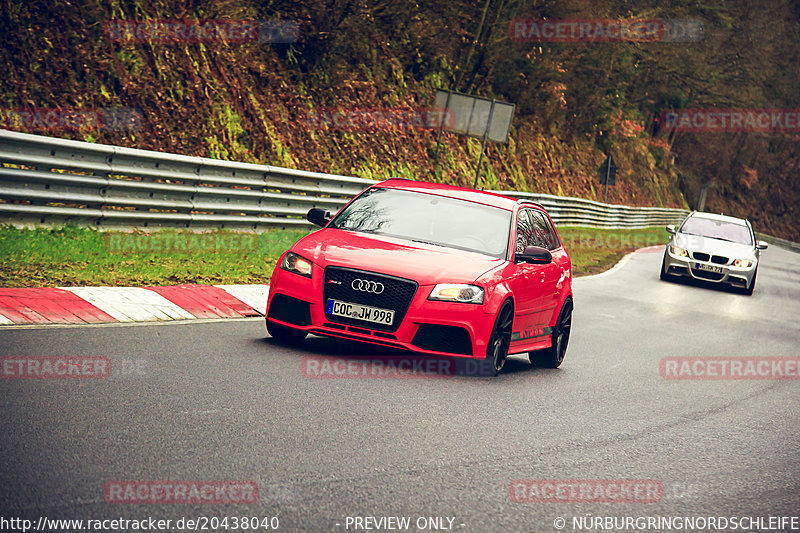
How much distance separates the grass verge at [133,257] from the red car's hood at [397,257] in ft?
10.4

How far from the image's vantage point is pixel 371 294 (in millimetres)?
8344

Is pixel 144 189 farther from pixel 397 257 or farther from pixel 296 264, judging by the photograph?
pixel 397 257

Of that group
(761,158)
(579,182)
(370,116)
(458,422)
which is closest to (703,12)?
(579,182)

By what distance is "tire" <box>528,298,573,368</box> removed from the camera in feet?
33.6

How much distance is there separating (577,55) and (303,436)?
37938 mm

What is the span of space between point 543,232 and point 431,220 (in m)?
1.65

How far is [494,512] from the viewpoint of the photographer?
4832 mm

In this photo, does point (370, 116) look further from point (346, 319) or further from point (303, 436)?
point (303, 436)

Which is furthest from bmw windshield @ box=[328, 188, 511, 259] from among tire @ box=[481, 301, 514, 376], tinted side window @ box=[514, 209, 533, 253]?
tire @ box=[481, 301, 514, 376]

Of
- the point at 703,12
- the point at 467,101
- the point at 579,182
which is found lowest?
the point at 579,182

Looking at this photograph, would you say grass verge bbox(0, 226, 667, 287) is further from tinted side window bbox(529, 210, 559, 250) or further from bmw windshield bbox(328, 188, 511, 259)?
tinted side window bbox(529, 210, 559, 250)

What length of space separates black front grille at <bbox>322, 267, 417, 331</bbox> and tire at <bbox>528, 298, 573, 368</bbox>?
2.43 m

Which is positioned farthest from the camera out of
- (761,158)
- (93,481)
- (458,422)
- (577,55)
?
(761,158)

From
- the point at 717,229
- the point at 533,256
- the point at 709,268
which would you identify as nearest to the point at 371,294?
the point at 533,256
